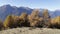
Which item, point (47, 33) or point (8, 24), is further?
point (8, 24)

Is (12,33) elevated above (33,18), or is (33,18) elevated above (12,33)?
(12,33)

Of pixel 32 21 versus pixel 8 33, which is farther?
pixel 32 21

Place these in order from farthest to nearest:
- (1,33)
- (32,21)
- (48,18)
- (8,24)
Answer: (48,18)
(32,21)
(8,24)
(1,33)

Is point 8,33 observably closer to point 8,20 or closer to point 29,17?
point 8,20

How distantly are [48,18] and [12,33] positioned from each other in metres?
69.4

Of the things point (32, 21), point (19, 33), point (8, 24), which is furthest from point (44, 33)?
point (32, 21)

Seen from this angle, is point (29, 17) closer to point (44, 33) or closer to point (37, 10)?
point (37, 10)

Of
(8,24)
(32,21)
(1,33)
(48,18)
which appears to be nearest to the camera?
(1,33)

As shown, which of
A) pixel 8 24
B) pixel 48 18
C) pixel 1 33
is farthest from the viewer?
pixel 48 18

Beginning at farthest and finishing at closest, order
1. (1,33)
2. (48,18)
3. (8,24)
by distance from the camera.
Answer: (48,18) → (8,24) → (1,33)

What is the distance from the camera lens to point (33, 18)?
85.4 meters

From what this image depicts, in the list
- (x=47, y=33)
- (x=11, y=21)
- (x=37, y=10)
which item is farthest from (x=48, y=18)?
(x=47, y=33)

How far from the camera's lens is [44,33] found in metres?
24.3

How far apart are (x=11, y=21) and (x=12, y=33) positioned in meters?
57.0
